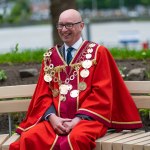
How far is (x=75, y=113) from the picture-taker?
6070 millimetres

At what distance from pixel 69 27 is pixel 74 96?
0.63 metres

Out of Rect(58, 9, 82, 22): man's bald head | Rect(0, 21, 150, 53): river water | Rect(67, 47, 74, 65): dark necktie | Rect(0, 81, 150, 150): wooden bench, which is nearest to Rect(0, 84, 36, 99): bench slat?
Rect(0, 81, 150, 150): wooden bench

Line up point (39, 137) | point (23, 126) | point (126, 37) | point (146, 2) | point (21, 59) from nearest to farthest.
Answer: point (39, 137) → point (23, 126) → point (21, 59) → point (126, 37) → point (146, 2)

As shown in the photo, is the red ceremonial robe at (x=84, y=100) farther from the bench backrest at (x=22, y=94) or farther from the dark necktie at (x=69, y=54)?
the bench backrest at (x=22, y=94)

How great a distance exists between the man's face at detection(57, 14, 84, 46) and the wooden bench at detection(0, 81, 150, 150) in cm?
76

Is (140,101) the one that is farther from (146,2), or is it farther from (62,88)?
(146,2)

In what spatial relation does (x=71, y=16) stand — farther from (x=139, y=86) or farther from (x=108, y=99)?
(x=139, y=86)

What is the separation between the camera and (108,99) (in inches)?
237

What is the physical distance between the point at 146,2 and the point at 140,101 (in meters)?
70.9

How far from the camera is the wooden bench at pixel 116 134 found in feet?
18.9

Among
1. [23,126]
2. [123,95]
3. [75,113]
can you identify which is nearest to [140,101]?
[123,95]

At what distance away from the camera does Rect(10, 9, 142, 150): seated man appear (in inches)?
232

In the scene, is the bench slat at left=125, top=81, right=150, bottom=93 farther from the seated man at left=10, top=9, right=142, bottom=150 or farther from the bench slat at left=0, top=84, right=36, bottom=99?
the bench slat at left=0, top=84, right=36, bottom=99

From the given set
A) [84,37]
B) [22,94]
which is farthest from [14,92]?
[84,37]
